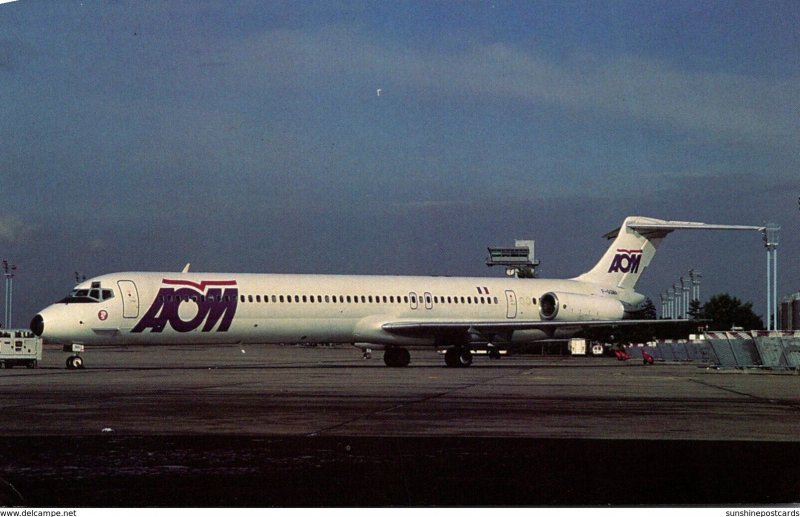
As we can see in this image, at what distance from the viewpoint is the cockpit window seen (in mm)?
32594

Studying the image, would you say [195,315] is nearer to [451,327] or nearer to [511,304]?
[451,327]

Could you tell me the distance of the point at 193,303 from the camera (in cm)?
3338

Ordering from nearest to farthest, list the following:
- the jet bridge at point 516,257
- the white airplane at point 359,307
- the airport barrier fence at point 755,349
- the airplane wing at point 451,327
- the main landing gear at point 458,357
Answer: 1. the white airplane at point 359,307
2. the airport barrier fence at point 755,349
3. the airplane wing at point 451,327
4. the main landing gear at point 458,357
5. the jet bridge at point 516,257

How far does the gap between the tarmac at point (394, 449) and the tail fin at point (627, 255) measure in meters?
26.4

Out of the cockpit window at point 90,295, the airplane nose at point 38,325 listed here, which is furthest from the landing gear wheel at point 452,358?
the airplane nose at point 38,325

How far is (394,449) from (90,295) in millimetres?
24024

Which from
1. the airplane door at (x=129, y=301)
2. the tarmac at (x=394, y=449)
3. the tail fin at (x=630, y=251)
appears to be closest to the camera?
the tarmac at (x=394, y=449)

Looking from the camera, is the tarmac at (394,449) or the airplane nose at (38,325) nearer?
the tarmac at (394,449)

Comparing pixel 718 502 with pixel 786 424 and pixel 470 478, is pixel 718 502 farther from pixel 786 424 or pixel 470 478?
pixel 786 424

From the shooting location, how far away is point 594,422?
46.6ft

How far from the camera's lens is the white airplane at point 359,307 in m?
32.8

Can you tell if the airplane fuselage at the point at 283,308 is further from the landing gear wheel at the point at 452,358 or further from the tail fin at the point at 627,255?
the tail fin at the point at 627,255

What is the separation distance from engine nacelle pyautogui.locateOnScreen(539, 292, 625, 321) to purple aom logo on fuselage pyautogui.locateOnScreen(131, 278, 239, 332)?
14.4 m

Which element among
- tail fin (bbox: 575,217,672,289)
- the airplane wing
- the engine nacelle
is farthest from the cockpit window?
tail fin (bbox: 575,217,672,289)
